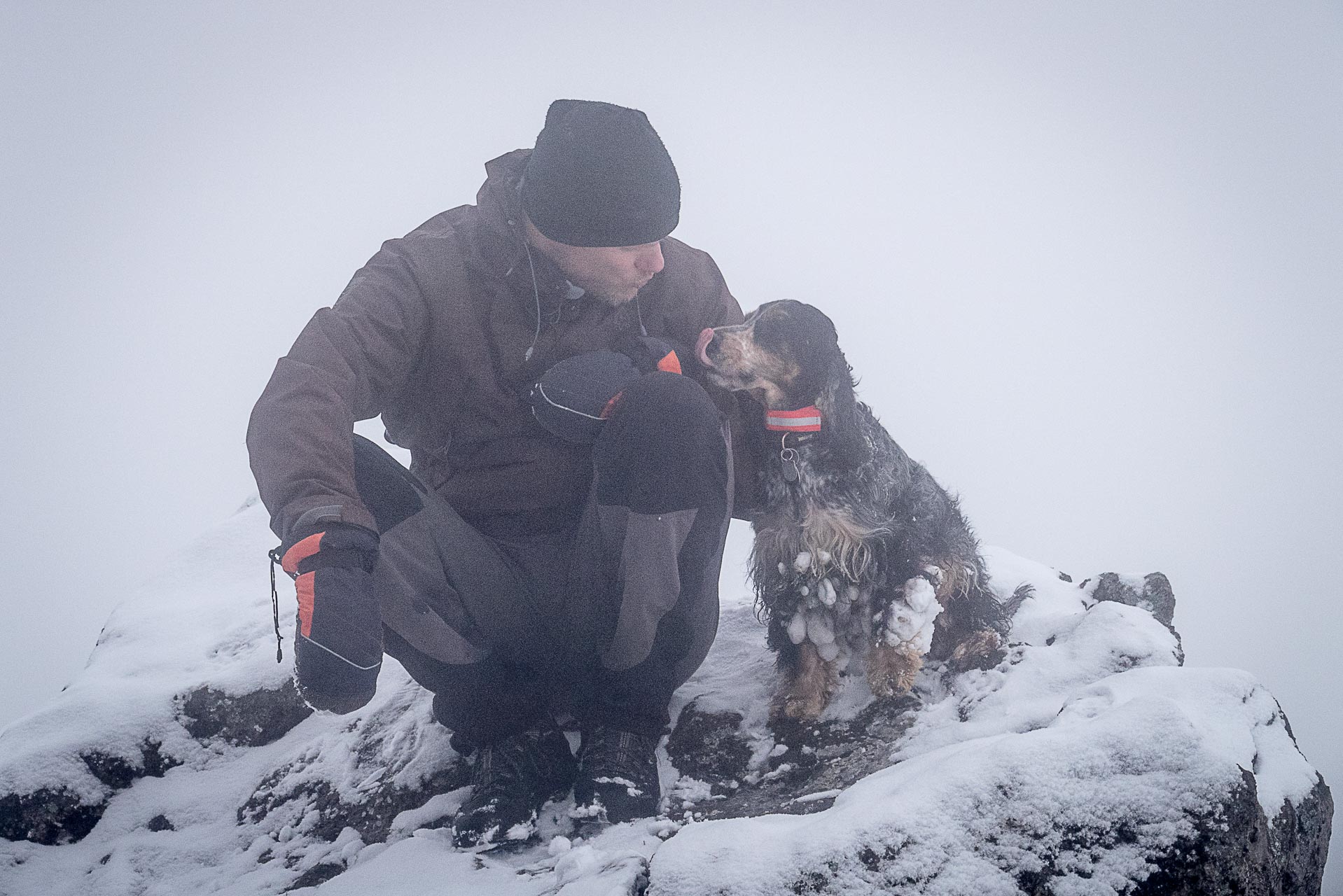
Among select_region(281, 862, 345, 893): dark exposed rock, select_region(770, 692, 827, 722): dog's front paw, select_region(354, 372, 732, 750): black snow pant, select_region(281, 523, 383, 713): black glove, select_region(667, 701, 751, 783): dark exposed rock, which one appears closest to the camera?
select_region(281, 523, 383, 713): black glove

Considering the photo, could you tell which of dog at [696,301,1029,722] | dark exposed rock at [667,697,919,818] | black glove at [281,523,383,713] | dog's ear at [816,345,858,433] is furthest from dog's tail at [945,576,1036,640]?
black glove at [281,523,383,713]

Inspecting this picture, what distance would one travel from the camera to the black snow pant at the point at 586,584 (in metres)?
2.05

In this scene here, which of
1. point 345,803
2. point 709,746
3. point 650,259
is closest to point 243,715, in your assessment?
point 345,803

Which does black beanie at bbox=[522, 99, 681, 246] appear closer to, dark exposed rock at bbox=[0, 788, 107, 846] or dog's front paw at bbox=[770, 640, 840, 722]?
dog's front paw at bbox=[770, 640, 840, 722]

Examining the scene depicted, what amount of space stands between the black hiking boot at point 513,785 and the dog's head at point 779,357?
52.6 inches

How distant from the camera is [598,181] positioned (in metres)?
2.18

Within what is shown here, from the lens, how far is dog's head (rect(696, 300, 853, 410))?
101 inches

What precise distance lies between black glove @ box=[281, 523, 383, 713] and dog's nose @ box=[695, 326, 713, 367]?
4.24 ft

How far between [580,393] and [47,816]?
2.05m

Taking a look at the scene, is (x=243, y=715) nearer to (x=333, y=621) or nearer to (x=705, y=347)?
(x=333, y=621)

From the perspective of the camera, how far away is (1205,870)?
121 centimetres

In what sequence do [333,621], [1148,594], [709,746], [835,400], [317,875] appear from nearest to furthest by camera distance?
[333,621] → [317,875] → [709,746] → [835,400] → [1148,594]

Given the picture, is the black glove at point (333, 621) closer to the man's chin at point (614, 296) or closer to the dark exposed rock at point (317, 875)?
the dark exposed rock at point (317, 875)

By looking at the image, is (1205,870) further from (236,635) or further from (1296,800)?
(236,635)
